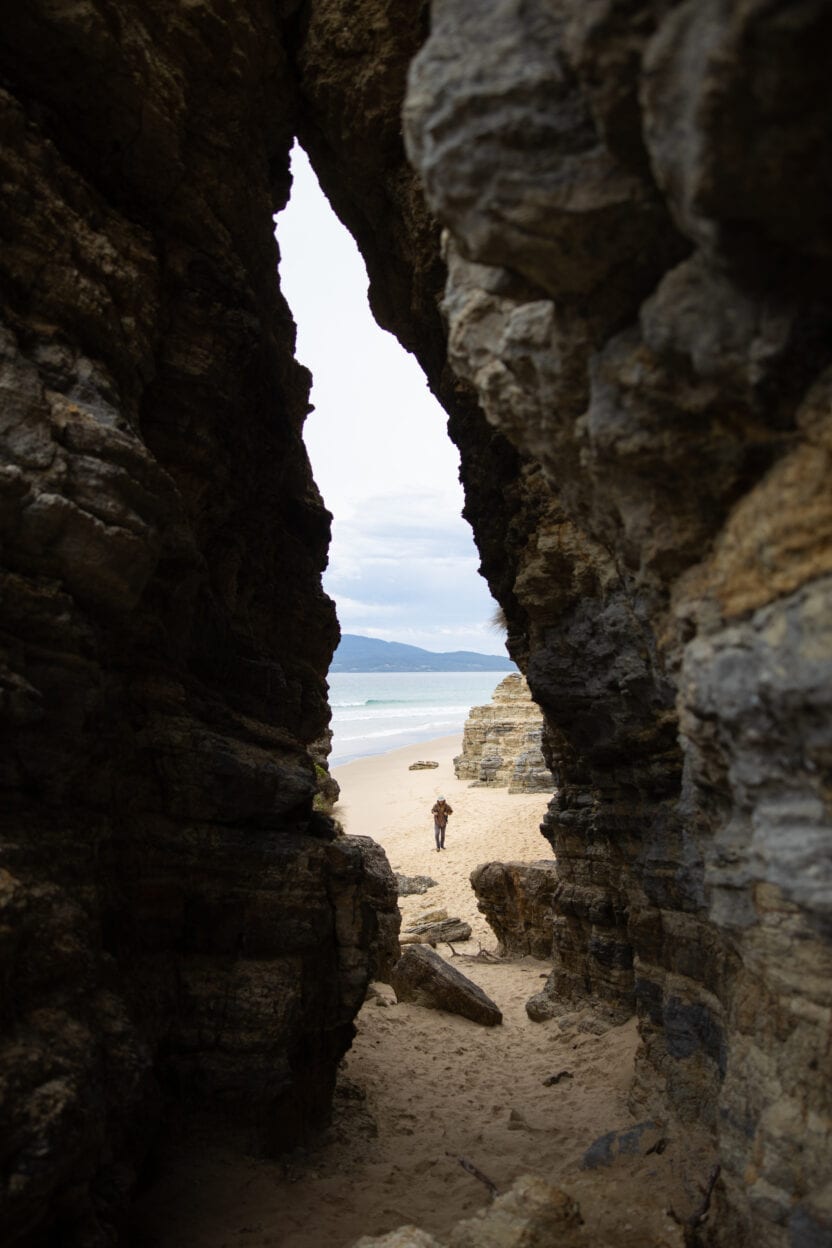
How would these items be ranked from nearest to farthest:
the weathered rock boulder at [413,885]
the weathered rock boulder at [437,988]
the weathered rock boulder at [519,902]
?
the weathered rock boulder at [437,988] → the weathered rock boulder at [519,902] → the weathered rock boulder at [413,885]

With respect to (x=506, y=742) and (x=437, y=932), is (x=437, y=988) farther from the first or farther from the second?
(x=506, y=742)

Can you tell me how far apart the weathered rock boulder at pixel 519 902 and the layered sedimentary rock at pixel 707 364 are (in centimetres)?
1121

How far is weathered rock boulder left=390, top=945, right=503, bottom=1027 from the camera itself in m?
13.7

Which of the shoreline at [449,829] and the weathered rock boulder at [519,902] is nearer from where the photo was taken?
the weathered rock boulder at [519,902]

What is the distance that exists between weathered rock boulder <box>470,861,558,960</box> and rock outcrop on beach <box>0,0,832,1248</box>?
3534 mm

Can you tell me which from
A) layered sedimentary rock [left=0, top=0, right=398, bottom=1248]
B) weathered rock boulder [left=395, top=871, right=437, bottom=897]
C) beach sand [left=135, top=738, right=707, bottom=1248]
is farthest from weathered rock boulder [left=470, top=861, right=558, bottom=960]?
layered sedimentary rock [left=0, top=0, right=398, bottom=1248]

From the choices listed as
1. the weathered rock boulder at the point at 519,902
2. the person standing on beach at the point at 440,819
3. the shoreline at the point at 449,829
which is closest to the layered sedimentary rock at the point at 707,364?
the weathered rock boulder at the point at 519,902

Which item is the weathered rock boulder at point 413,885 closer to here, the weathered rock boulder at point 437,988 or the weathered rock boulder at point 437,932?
the weathered rock boulder at point 437,932

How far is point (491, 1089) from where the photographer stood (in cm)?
1115

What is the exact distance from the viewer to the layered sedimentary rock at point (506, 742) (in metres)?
34.4

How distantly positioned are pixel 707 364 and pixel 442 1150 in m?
9.45

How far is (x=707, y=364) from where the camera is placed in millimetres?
3824

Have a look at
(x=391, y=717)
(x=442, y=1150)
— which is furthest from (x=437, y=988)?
(x=391, y=717)

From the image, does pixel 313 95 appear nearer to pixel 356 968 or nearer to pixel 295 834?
pixel 295 834
